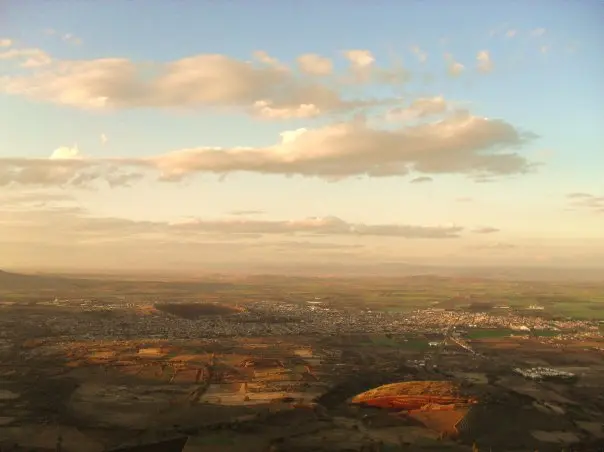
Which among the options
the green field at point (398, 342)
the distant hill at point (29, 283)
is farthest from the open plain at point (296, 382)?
the distant hill at point (29, 283)

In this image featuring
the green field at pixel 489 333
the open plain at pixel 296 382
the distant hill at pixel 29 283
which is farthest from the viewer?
the distant hill at pixel 29 283

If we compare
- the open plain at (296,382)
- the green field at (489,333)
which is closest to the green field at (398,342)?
the open plain at (296,382)

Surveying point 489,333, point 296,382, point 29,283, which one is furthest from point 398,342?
point 29,283

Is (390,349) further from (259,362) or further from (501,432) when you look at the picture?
(501,432)

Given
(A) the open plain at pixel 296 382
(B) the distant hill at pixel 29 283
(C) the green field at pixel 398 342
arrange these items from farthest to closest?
(B) the distant hill at pixel 29 283
(C) the green field at pixel 398 342
(A) the open plain at pixel 296 382

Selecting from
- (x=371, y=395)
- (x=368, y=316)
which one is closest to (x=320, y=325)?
(x=368, y=316)

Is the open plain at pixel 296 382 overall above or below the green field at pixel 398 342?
above

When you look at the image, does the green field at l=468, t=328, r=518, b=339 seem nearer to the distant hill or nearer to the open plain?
the open plain

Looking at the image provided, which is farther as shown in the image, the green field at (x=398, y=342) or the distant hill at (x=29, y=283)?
the distant hill at (x=29, y=283)

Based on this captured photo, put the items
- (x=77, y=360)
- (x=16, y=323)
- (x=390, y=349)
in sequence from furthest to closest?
(x=16, y=323)
(x=390, y=349)
(x=77, y=360)

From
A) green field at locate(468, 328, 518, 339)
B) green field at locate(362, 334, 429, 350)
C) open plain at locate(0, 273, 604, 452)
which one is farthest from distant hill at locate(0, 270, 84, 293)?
green field at locate(468, 328, 518, 339)

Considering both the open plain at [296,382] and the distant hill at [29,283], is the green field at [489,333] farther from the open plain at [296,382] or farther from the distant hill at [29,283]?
the distant hill at [29,283]
